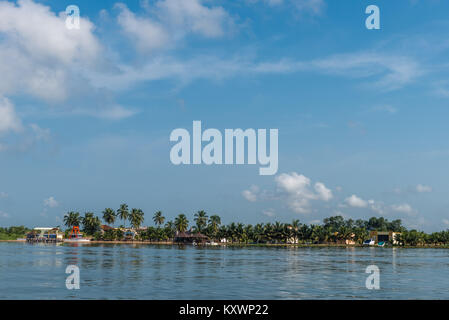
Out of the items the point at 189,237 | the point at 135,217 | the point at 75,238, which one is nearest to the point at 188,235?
the point at 189,237

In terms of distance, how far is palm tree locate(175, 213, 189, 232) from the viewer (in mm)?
186750

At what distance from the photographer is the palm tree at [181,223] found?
613 feet

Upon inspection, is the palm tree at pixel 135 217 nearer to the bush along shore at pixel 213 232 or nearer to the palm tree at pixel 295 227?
the bush along shore at pixel 213 232

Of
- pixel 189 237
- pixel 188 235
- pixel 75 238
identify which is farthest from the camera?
pixel 75 238

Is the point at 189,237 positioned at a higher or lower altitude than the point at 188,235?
lower

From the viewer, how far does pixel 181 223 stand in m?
187

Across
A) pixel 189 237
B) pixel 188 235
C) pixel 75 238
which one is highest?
pixel 188 235

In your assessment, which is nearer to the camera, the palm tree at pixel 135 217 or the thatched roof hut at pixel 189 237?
the thatched roof hut at pixel 189 237

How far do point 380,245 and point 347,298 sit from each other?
178745 mm

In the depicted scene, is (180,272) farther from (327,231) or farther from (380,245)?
(380,245)

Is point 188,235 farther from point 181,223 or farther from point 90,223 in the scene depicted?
point 90,223

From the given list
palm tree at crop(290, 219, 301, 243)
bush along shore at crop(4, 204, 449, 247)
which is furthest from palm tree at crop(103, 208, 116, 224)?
palm tree at crop(290, 219, 301, 243)

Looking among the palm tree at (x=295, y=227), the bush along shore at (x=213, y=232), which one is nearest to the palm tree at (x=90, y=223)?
the bush along shore at (x=213, y=232)

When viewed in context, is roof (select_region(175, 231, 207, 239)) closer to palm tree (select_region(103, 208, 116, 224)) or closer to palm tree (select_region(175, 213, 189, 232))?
palm tree (select_region(175, 213, 189, 232))
